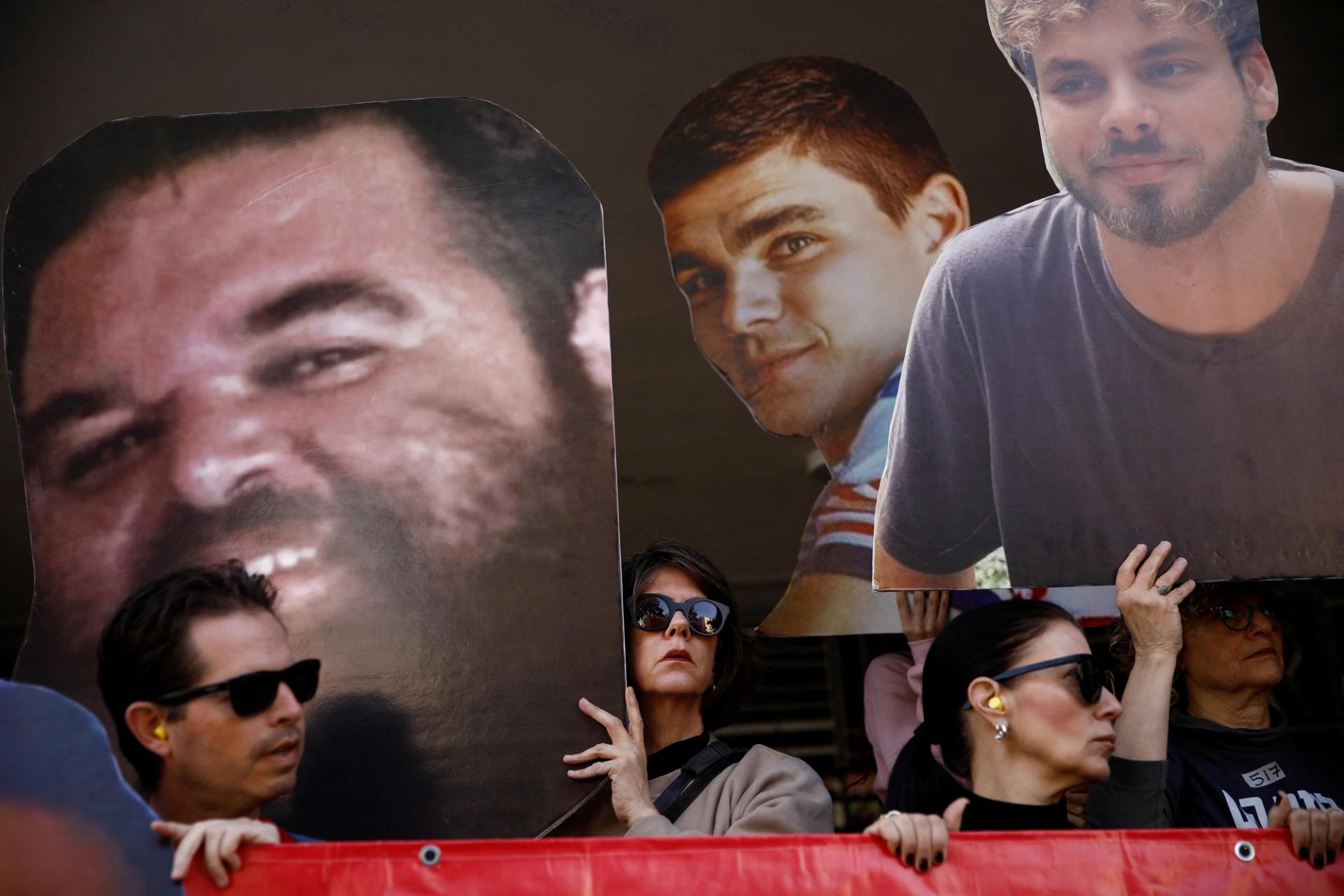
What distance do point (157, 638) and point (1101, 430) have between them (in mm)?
1993

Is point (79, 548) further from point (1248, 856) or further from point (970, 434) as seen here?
point (1248, 856)

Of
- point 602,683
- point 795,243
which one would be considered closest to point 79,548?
point 602,683

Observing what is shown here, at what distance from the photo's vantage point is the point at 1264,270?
3.11 metres

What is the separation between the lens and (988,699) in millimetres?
2703

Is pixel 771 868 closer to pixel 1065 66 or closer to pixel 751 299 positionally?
pixel 751 299

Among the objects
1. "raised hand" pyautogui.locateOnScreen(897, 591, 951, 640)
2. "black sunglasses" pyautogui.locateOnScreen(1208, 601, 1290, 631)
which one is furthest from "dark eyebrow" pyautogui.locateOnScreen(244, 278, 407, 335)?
"black sunglasses" pyautogui.locateOnScreen(1208, 601, 1290, 631)

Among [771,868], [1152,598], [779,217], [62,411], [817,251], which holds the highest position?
[779,217]

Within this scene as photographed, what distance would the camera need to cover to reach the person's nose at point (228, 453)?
2.79m

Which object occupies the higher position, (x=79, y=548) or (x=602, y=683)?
(x=79, y=548)

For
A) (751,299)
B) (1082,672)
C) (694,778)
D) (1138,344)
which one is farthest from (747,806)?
(751,299)

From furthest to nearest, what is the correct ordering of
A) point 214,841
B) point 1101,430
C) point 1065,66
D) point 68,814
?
point 1065,66 < point 1101,430 < point 68,814 < point 214,841

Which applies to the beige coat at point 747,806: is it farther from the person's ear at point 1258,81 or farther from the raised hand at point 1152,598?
the person's ear at point 1258,81

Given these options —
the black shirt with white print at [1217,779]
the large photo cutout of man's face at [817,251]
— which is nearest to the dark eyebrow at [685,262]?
the large photo cutout of man's face at [817,251]

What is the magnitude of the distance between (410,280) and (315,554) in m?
0.61
